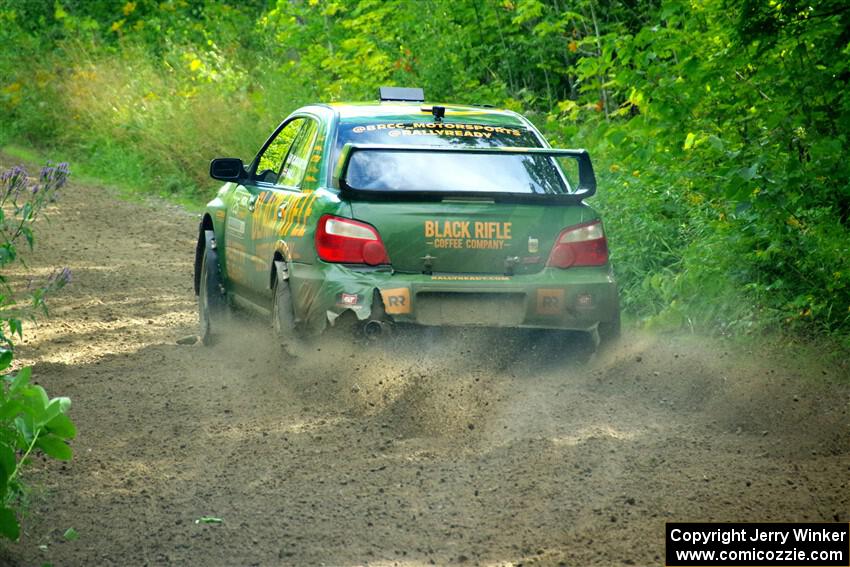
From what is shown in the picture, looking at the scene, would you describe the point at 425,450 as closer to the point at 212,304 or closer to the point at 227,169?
the point at 227,169

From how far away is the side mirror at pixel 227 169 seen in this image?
904cm

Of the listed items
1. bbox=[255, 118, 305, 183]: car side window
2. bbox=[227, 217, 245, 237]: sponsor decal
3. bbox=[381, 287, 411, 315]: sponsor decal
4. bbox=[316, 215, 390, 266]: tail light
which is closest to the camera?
bbox=[381, 287, 411, 315]: sponsor decal

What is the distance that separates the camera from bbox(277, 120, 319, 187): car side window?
8.30 m

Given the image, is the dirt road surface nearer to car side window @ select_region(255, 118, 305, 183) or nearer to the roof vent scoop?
car side window @ select_region(255, 118, 305, 183)

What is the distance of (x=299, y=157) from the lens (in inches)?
336

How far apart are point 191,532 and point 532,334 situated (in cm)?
291

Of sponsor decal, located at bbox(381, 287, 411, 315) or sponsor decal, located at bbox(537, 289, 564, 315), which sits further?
sponsor decal, located at bbox(537, 289, 564, 315)

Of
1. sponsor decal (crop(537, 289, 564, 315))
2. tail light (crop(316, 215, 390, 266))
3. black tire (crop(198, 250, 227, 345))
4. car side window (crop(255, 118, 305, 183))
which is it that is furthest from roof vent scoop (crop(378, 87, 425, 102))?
sponsor decal (crop(537, 289, 564, 315))

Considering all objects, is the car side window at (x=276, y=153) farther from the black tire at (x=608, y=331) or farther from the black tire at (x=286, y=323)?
the black tire at (x=608, y=331)

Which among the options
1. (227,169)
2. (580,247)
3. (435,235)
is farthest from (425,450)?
(227,169)

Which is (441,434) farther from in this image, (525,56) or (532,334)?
(525,56)

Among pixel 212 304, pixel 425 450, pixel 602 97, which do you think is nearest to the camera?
pixel 425 450

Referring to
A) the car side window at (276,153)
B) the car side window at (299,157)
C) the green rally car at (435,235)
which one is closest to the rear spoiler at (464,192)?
the green rally car at (435,235)

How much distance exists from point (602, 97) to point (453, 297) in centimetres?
804
